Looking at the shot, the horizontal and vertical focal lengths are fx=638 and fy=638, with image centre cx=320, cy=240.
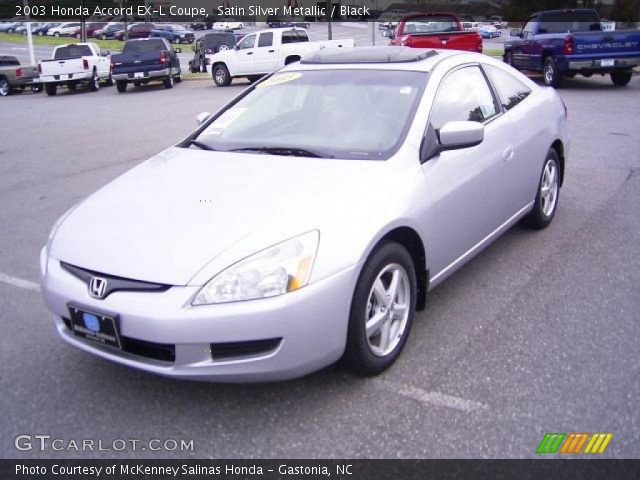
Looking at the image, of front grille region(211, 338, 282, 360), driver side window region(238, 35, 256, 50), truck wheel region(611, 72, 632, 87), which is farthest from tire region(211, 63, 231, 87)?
front grille region(211, 338, 282, 360)

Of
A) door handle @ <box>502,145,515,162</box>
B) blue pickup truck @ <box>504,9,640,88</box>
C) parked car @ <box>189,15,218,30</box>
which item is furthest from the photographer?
parked car @ <box>189,15,218,30</box>

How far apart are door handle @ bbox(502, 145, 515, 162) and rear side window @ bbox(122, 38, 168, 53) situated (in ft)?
63.8

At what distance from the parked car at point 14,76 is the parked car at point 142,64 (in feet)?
12.8

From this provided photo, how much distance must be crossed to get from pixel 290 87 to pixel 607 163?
498cm

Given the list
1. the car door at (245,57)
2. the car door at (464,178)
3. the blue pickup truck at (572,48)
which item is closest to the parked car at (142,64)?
the car door at (245,57)

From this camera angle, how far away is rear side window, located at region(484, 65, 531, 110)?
186 inches

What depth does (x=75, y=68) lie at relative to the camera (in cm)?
2205

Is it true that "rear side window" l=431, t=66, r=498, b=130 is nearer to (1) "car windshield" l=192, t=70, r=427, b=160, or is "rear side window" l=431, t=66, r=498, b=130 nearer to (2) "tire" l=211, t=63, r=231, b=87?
(1) "car windshield" l=192, t=70, r=427, b=160

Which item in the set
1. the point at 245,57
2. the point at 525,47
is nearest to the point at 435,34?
the point at 525,47

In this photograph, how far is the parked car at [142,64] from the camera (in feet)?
69.7

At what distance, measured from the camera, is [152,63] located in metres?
21.4

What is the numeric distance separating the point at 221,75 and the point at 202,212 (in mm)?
19750
